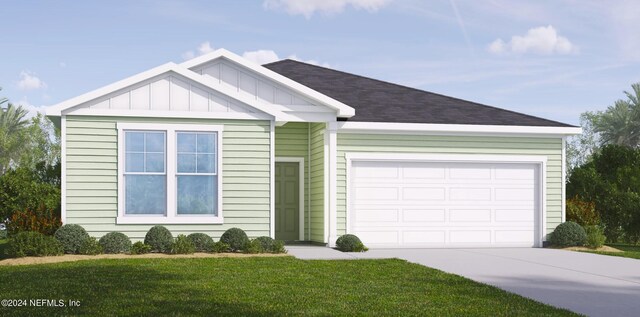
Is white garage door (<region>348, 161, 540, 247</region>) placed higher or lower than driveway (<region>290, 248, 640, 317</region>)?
higher

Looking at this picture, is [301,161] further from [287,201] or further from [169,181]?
[169,181]

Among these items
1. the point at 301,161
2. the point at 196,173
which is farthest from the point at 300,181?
the point at 196,173

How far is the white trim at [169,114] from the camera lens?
16.7 metres

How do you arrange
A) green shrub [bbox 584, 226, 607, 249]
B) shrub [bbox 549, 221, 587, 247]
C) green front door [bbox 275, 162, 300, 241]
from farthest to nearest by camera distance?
1. green front door [bbox 275, 162, 300, 241]
2. shrub [bbox 549, 221, 587, 247]
3. green shrub [bbox 584, 226, 607, 249]

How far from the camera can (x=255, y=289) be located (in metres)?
11.1

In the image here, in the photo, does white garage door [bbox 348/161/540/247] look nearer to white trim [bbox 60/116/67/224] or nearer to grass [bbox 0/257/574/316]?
grass [bbox 0/257/574/316]

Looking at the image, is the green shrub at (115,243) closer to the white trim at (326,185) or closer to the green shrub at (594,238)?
the white trim at (326,185)

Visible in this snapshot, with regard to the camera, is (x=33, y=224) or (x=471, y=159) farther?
(x=471, y=159)

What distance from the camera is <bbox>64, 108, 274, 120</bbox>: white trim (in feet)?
54.7

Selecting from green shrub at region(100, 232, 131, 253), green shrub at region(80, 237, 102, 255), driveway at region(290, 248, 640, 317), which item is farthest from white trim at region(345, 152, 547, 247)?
green shrub at region(80, 237, 102, 255)

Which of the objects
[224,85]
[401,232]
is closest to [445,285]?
[401,232]

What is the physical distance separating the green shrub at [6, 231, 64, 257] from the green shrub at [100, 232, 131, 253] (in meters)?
0.92

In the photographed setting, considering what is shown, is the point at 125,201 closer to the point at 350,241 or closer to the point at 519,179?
the point at 350,241

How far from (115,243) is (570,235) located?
35.2 feet
